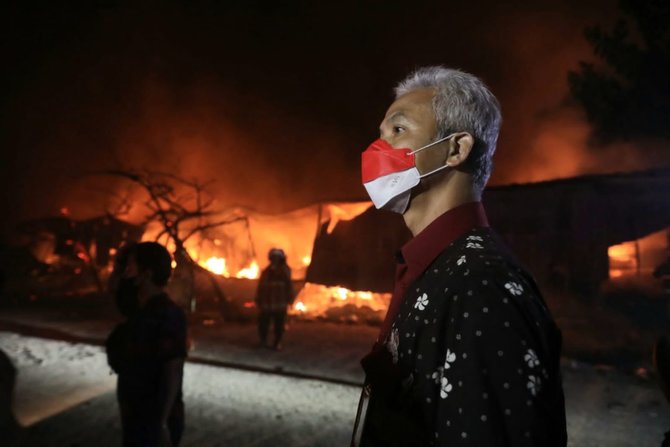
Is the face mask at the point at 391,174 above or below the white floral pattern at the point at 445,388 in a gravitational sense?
above

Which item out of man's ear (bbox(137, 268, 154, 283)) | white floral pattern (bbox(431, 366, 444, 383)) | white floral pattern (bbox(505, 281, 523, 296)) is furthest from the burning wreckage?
white floral pattern (bbox(505, 281, 523, 296))

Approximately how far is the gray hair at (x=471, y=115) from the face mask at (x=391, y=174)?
0.07m

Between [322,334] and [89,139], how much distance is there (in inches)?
895

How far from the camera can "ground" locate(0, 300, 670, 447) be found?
231 inches

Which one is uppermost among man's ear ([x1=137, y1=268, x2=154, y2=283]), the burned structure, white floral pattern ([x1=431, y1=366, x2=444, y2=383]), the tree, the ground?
the tree

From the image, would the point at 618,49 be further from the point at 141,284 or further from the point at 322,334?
the point at 141,284

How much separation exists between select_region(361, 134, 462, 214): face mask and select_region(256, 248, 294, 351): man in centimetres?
897

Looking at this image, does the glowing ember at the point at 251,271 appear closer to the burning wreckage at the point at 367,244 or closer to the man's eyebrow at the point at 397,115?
the burning wreckage at the point at 367,244

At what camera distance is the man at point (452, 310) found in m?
1.13

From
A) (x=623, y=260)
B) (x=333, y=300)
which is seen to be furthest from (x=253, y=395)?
(x=623, y=260)

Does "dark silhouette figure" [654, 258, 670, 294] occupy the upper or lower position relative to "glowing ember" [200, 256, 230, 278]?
lower

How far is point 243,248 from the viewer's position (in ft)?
60.8

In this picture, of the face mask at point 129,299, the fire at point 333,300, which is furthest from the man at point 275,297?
the face mask at point 129,299

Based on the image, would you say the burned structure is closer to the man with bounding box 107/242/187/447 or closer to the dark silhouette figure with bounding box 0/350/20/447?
the man with bounding box 107/242/187/447
